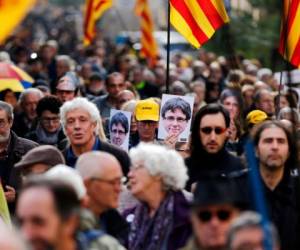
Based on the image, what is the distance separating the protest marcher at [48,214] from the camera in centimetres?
796

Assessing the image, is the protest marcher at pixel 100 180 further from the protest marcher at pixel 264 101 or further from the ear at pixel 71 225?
the protest marcher at pixel 264 101

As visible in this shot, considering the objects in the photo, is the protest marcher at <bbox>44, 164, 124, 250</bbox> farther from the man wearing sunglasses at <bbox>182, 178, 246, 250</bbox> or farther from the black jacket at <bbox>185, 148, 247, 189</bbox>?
the black jacket at <bbox>185, 148, 247, 189</bbox>

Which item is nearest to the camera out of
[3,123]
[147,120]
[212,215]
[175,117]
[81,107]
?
[212,215]

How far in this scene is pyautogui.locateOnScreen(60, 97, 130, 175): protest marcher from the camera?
12.5m

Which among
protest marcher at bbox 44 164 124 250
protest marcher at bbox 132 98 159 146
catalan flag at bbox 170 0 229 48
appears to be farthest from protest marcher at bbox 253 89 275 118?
protest marcher at bbox 44 164 124 250

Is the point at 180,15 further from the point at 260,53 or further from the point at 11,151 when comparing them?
the point at 260,53

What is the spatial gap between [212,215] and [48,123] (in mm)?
7754

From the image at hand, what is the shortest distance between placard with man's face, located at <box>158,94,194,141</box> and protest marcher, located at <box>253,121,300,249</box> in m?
2.92

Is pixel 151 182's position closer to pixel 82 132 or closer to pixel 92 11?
pixel 82 132

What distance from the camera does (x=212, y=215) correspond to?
855cm

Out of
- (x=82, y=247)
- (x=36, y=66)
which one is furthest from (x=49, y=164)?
(x=36, y=66)

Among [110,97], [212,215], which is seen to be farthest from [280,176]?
[110,97]

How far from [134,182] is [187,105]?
14.0 feet

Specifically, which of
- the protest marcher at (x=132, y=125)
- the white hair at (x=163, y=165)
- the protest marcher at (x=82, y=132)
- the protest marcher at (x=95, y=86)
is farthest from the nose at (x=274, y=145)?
the protest marcher at (x=95, y=86)
